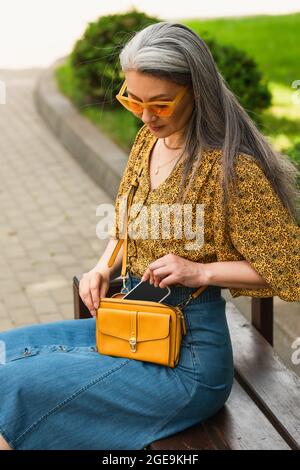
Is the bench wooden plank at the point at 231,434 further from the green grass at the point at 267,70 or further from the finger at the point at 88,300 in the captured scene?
the green grass at the point at 267,70

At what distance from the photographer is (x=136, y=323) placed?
2.88 metres

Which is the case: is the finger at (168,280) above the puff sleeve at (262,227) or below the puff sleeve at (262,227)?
below

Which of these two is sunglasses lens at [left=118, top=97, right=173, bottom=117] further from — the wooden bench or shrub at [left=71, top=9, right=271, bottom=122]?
shrub at [left=71, top=9, right=271, bottom=122]

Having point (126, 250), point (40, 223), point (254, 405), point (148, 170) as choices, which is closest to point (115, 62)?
point (40, 223)

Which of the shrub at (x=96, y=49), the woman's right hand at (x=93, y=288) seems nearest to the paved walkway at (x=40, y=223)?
the shrub at (x=96, y=49)

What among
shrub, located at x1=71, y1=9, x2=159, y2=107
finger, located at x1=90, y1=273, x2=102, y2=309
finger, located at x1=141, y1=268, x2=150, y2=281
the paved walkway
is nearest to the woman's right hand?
finger, located at x1=90, y1=273, x2=102, y2=309

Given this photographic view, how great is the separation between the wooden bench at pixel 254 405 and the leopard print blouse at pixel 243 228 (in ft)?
1.30

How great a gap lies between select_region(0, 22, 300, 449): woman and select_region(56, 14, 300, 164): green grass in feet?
11.3

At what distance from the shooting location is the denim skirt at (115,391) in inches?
111

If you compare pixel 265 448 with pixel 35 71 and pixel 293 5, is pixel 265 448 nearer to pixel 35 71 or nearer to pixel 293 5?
pixel 35 71

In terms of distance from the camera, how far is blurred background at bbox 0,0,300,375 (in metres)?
5.61

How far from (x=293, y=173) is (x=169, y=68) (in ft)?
1.84

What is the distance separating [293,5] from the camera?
48.3ft

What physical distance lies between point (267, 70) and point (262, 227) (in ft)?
23.4
